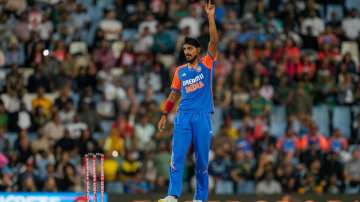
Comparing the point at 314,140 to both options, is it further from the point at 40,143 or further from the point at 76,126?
the point at 40,143

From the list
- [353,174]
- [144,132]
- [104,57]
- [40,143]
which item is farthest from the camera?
[104,57]

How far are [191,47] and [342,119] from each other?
461 inches

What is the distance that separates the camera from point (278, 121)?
24703mm

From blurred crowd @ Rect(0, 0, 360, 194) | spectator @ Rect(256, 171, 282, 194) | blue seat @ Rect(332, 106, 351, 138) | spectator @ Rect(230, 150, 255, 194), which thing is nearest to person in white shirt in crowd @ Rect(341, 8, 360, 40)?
blurred crowd @ Rect(0, 0, 360, 194)

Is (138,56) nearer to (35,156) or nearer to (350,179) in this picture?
(35,156)

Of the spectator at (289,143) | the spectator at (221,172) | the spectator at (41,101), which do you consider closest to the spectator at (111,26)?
the spectator at (41,101)

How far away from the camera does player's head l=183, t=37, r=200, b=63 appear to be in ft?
45.6

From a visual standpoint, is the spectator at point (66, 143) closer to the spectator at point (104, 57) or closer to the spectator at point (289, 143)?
the spectator at point (104, 57)

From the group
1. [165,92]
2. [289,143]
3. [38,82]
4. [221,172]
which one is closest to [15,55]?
[38,82]

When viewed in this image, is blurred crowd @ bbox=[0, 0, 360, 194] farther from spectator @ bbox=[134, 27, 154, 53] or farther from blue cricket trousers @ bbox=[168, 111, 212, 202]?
blue cricket trousers @ bbox=[168, 111, 212, 202]

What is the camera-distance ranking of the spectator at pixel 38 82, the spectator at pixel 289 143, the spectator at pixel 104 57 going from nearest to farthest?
the spectator at pixel 289 143 < the spectator at pixel 38 82 < the spectator at pixel 104 57

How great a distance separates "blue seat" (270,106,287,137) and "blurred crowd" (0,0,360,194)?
0.03 meters

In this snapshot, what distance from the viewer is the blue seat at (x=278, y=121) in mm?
24344

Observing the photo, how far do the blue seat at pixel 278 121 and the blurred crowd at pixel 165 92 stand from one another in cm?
3
